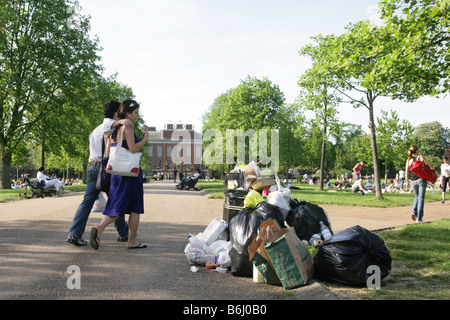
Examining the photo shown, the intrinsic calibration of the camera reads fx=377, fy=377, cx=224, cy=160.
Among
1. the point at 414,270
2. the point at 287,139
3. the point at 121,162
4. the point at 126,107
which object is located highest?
the point at 287,139

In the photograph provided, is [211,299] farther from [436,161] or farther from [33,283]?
[436,161]

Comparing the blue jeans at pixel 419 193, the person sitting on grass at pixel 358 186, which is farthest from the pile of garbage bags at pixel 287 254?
the person sitting on grass at pixel 358 186

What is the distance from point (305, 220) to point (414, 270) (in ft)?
4.66

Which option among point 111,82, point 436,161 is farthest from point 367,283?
point 436,161

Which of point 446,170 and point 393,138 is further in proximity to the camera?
point 393,138

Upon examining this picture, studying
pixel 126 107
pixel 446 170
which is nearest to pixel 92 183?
pixel 126 107

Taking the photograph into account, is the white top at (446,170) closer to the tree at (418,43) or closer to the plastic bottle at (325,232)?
the tree at (418,43)

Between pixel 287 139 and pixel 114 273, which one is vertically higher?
pixel 287 139

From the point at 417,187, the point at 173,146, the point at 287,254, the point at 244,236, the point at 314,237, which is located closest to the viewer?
the point at 287,254

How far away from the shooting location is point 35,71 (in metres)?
24.9

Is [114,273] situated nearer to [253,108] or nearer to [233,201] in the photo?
[233,201]

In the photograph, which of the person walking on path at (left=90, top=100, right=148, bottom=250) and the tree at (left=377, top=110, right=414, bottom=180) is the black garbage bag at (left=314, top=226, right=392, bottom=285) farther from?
the tree at (left=377, top=110, right=414, bottom=180)

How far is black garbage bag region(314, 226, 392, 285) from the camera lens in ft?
12.5

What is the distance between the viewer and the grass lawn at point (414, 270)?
11.5ft
